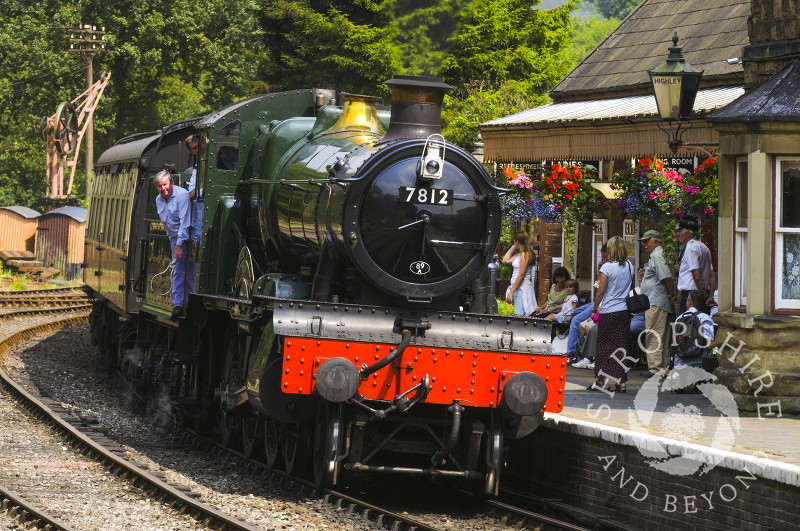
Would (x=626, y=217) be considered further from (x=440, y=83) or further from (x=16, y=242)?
(x=16, y=242)

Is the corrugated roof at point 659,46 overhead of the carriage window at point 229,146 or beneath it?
overhead

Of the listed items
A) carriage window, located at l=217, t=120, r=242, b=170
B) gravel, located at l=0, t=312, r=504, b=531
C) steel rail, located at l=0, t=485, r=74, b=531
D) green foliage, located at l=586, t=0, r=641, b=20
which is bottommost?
steel rail, located at l=0, t=485, r=74, b=531

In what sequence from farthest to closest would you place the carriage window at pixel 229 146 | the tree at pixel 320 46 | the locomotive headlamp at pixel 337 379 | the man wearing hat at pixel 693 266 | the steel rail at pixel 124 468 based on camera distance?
1. the tree at pixel 320 46
2. the man wearing hat at pixel 693 266
3. the carriage window at pixel 229 146
4. the locomotive headlamp at pixel 337 379
5. the steel rail at pixel 124 468

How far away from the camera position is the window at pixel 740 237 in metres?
10.7

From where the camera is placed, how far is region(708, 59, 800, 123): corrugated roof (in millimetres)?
10125

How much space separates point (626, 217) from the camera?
50.0 ft

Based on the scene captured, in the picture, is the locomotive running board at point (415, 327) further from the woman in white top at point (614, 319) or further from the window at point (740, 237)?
the woman in white top at point (614, 319)


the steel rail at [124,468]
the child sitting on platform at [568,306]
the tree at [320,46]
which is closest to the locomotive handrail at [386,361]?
the steel rail at [124,468]

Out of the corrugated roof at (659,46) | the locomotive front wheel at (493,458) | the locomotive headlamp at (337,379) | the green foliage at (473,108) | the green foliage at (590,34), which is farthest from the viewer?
the green foliage at (590,34)

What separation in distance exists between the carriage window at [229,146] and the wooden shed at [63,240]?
27.6 m

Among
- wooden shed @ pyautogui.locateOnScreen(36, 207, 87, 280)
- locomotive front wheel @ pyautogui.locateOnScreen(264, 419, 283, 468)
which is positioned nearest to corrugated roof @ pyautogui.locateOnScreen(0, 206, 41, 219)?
wooden shed @ pyautogui.locateOnScreen(36, 207, 87, 280)

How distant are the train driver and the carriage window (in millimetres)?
656

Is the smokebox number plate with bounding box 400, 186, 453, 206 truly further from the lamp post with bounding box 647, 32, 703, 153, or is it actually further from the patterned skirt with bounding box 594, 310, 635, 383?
the lamp post with bounding box 647, 32, 703, 153

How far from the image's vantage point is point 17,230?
4153 cm
